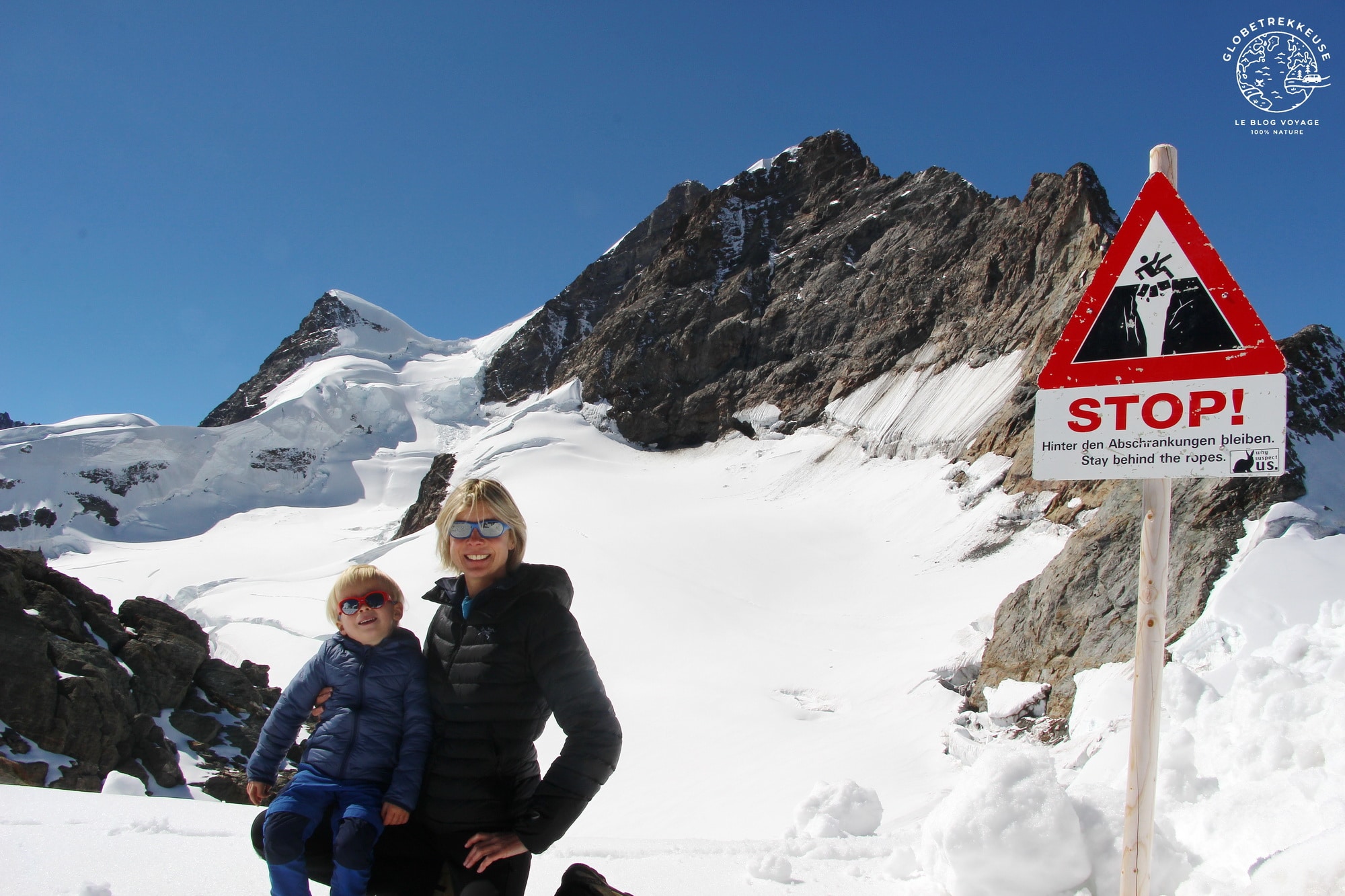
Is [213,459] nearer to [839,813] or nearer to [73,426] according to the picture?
[73,426]

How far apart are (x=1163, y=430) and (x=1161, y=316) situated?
15.1 inches

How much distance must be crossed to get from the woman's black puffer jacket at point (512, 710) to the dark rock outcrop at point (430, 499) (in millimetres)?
34491

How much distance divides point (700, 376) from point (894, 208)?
56.9ft

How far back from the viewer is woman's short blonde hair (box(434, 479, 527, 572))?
2.44 metres

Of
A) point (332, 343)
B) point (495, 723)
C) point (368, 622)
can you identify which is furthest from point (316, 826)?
point (332, 343)

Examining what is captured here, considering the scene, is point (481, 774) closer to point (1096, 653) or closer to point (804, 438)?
point (1096, 653)

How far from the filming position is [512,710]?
2.24 metres

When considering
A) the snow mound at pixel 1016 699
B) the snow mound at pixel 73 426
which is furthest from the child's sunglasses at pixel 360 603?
the snow mound at pixel 73 426

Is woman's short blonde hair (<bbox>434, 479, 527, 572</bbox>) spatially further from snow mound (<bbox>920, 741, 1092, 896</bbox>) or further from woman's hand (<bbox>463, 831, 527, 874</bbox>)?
snow mound (<bbox>920, 741, 1092, 896</bbox>)

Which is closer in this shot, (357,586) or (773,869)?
(357,586)

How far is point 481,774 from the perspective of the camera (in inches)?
88.0

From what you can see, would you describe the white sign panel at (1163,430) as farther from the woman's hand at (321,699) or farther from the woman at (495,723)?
the woman's hand at (321,699)

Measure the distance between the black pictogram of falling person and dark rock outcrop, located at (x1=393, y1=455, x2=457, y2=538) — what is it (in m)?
35.2

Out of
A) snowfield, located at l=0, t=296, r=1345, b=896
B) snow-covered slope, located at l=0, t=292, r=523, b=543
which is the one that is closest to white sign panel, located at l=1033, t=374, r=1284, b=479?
snowfield, located at l=0, t=296, r=1345, b=896
